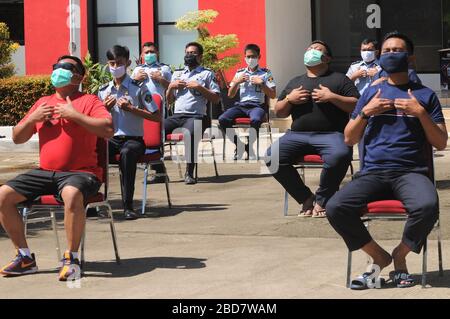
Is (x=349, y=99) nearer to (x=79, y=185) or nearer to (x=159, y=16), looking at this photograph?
(x=79, y=185)

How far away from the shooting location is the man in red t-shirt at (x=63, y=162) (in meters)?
7.98

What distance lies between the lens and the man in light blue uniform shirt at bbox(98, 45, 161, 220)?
11.2 meters

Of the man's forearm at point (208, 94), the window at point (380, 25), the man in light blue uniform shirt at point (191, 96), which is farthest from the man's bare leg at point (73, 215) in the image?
the window at point (380, 25)

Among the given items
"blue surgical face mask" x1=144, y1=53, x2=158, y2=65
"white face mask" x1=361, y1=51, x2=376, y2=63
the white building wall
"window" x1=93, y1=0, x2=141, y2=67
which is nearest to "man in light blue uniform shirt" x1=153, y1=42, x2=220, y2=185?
"blue surgical face mask" x1=144, y1=53, x2=158, y2=65

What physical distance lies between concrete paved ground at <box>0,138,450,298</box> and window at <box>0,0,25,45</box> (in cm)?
1378

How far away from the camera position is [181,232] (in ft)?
33.3

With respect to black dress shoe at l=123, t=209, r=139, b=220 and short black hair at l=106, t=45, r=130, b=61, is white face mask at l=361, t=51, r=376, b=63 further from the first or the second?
black dress shoe at l=123, t=209, r=139, b=220

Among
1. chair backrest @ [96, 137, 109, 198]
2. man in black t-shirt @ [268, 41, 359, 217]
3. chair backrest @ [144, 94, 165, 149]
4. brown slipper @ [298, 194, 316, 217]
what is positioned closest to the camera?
chair backrest @ [96, 137, 109, 198]

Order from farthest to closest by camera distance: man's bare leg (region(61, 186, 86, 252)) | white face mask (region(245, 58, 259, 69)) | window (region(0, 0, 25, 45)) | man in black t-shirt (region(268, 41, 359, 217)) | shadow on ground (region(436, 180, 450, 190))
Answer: window (region(0, 0, 25, 45))
white face mask (region(245, 58, 259, 69))
shadow on ground (region(436, 180, 450, 190))
man in black t-shirt (region(268, 41, 359, 217))
man's bare leg (region(61, 186, 86, 252))

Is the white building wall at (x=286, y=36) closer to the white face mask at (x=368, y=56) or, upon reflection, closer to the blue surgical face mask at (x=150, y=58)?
the blue surgical face mask at (x=150, y=58)

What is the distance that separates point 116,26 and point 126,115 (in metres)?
12.9

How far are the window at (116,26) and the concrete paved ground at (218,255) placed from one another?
1144 centimetres

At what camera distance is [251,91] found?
51.5ft

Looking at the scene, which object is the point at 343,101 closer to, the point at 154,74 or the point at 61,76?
the point at 61,76
